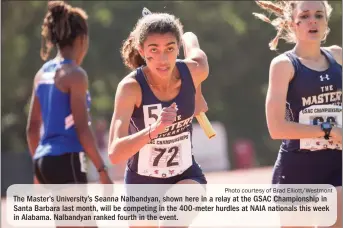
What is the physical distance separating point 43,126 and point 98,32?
62.7ft

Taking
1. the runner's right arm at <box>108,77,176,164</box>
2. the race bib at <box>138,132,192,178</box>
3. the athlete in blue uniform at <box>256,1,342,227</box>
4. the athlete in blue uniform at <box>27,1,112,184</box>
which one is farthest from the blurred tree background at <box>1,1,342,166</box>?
the runner's right arm at <box>108,77,176,164</box>

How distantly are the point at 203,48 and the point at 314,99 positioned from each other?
20.1m

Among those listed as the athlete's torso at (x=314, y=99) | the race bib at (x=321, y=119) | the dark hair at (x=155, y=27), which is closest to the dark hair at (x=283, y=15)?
the athlete's torso at (x=314, y=99)

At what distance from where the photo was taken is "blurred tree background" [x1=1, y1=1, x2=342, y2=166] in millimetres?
22281

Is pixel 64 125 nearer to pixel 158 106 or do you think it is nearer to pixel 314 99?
pixel 158 106

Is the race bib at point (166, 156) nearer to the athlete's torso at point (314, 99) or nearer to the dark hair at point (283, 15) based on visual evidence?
the athlete's torso at point (314, 99)

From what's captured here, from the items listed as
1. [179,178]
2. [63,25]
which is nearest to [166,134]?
[179,178]

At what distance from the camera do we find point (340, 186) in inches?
178

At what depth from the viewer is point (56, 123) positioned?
514cm

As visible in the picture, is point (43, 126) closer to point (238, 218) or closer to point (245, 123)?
point (238, 218)

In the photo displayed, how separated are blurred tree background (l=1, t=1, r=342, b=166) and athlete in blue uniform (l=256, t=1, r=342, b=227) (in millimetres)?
14968

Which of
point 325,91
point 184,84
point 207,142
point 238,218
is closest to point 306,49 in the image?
point 325,91

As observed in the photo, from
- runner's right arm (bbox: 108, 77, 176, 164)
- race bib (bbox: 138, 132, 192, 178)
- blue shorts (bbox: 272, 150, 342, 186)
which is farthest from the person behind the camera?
blue shorts (bbox: 272, 150, 342, 186)

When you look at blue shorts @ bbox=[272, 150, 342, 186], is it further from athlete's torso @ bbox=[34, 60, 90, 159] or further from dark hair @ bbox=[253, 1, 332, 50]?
athlete's torso @ bbox=[34, 60, 90, 159]
